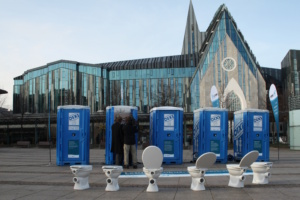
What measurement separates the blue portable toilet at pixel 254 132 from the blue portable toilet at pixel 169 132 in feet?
9.69

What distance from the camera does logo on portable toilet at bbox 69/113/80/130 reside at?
1480 centimetres

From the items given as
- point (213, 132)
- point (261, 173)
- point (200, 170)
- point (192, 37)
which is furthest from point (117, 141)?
point (192, 37)

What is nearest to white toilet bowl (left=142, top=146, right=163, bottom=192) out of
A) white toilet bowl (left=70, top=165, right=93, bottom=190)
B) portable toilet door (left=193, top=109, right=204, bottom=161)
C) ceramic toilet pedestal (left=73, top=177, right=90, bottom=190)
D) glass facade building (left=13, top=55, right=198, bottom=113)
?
white toilet bowl (left=70, top=165, right=93, bottom=190)

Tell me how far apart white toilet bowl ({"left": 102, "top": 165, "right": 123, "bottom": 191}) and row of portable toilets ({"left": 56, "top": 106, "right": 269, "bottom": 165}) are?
19.6 ft

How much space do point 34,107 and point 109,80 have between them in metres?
17.4

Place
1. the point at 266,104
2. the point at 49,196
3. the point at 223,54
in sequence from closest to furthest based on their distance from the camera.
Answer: the point at 49,196 → the point at 266,104 → the point at 223,54

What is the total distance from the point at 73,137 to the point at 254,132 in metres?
7.83

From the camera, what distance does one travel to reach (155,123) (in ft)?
50.5

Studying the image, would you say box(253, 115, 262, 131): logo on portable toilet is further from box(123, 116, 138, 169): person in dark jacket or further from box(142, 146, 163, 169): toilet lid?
box(142, 146, 163, 169): toilet lid

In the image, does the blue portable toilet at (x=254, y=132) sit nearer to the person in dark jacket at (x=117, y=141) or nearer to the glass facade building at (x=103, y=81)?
the person in dark jacket at (x=117, y=141)

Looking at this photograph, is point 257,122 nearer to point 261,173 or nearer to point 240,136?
point 240,136

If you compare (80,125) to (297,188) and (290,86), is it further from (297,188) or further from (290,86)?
(290,86)

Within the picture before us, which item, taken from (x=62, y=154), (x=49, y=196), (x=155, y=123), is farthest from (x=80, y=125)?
(x=49, y=196)

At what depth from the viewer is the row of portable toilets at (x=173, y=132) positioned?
582 inches
